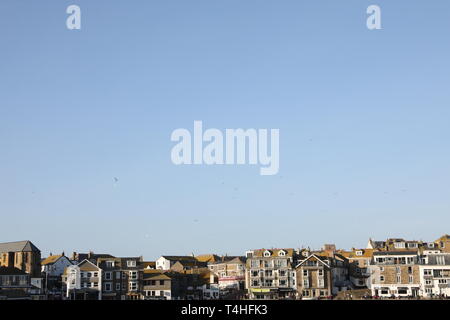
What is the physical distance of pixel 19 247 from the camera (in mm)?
169250

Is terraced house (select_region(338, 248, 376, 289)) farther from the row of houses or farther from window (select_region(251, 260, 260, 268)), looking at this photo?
window (select_region(251, 260, 260, 268))

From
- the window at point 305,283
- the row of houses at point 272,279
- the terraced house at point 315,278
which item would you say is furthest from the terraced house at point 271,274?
the window at point 305,283

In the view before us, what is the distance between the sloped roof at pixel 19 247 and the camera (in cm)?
16762

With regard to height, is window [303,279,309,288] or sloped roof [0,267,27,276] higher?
sloped roof [0,267,27,276]

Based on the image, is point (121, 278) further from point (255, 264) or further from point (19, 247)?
point (19, 247)

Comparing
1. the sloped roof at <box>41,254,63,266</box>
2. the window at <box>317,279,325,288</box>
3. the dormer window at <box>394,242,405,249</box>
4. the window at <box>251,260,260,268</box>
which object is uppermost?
the dormer window at <box>394,242,405,249</box>

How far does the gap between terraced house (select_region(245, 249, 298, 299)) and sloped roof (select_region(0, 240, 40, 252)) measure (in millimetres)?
57058

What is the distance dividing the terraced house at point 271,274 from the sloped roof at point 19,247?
5706 centimetres

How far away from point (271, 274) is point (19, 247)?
66661 mm

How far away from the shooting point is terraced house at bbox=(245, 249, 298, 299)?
148000 mm

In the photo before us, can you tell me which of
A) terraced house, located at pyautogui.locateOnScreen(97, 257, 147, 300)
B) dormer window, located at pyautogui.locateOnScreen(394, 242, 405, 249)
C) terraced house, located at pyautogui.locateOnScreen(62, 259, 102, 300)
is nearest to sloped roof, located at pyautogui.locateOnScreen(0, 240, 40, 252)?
terraced house, located at pyautogui.locateOnScreen(62, 259, 102, 300)

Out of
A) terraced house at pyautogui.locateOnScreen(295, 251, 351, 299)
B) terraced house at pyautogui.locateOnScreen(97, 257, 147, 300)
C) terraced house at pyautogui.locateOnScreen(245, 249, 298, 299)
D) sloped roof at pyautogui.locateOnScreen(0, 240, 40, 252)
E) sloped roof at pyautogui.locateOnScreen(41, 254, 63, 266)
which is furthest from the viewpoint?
sloped roof at pyautogui.locateOnScreen(41, 254, 63, 266)
